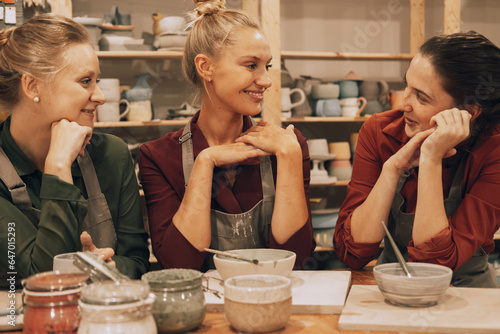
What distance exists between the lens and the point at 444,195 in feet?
5.30

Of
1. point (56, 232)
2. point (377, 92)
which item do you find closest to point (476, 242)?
point (56, 232)

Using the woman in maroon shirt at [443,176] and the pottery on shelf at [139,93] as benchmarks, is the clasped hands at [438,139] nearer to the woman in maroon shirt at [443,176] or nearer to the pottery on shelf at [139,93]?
the woman in maroon shirt at [443,176]

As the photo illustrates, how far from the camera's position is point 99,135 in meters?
1.67

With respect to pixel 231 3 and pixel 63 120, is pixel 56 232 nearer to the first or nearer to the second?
pixel 63 120

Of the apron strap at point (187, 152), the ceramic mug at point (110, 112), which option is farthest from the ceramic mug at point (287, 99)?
the apron strap at point (187, 152)

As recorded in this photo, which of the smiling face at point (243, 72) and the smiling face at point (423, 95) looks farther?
the smiling face at point (243, 72)

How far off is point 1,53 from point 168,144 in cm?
56

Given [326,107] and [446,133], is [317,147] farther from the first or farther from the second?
[446,133]

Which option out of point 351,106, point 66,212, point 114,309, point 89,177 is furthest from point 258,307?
point 351,106

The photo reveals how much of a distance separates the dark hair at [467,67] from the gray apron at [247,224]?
595mm

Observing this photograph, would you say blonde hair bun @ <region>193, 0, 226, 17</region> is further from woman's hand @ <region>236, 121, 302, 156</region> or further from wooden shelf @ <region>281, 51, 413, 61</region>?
wooden shelf @ <region>281, 51, 413, 61</region>

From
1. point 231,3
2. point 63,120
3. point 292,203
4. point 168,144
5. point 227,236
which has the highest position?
point 231,3

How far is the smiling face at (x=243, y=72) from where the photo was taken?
66.1 inches

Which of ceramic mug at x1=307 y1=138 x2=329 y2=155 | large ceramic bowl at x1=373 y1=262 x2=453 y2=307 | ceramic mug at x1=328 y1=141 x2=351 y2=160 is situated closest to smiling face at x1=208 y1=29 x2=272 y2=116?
large ceramic bowl at x1=373 y1=262 x2=453 y2=307
